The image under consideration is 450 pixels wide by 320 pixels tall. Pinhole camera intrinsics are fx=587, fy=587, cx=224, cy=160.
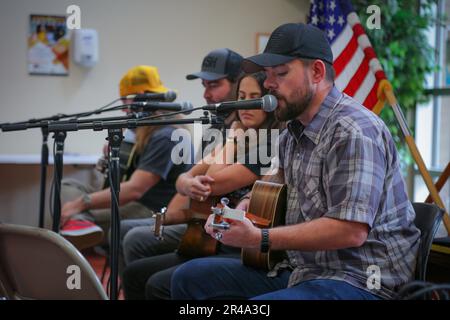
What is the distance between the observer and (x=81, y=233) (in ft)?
9.16

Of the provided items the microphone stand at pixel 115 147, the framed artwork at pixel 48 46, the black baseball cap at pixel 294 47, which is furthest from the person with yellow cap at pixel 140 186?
the framed artwork at pixel 48 46

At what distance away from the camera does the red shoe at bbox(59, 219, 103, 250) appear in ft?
9.05

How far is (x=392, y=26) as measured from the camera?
408 centimetres

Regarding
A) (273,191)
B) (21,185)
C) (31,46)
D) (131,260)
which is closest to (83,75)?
(31,46)

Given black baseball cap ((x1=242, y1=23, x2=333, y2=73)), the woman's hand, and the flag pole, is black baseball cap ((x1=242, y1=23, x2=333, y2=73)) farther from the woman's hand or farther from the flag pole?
the flag pole

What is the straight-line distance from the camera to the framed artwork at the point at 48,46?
439 cm

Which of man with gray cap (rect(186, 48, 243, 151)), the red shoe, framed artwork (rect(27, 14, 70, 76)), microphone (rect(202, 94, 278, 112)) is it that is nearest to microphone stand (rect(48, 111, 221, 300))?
microphone (rect(202, 94, 278, 112))

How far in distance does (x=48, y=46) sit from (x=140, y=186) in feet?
7.14

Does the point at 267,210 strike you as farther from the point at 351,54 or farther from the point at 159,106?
the point at 351,54

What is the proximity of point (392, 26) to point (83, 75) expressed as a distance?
2.32 metres

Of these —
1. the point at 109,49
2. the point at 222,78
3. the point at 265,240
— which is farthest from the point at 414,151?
the point at 109,49

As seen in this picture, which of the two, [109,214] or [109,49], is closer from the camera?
[109,214]

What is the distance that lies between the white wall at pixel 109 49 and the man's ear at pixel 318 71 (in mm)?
2405

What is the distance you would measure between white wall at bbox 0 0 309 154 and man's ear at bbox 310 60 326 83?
240 centimetres
